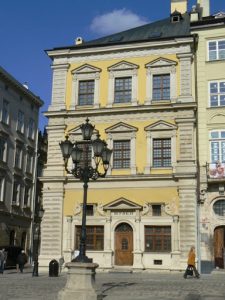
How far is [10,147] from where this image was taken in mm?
44750

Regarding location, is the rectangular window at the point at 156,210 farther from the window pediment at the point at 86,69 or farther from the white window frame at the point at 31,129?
the white window frame at the point at 31,129

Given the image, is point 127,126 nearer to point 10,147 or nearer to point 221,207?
point 221,207

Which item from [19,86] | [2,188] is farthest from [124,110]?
[19,86]

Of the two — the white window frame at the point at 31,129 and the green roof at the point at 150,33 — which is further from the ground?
the green roof at the point at 150,33

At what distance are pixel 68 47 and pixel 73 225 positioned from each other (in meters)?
12.6

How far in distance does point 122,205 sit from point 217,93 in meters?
9.80

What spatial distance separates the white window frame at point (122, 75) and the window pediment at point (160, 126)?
225 cm

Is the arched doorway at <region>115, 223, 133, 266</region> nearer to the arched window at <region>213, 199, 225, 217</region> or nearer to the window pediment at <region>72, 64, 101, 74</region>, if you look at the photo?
the arched window at <region>213, 199, 225, 217</region>

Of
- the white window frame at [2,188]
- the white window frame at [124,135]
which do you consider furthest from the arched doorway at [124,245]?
the white window frame at [2,188]

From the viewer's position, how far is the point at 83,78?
3319 cm

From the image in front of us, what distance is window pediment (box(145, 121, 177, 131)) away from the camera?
30.5 meters

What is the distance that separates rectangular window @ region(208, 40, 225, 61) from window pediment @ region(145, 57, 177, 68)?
9.08ft

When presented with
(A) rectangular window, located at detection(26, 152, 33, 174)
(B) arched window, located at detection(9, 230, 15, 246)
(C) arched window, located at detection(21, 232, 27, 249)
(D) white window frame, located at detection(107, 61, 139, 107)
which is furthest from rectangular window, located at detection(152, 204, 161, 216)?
(A) rectangular window, located at detection(26, 152, 33, 174)

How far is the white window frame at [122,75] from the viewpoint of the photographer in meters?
31.9
